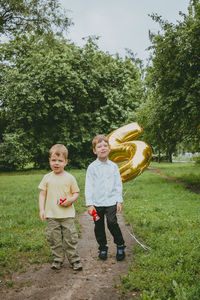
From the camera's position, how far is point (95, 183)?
12.5 feet

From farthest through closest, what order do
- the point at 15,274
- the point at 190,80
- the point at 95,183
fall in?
the point at 190,80, the point at 95,183, the point at 15,274

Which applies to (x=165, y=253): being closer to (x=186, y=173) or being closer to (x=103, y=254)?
(x=103, y=254)

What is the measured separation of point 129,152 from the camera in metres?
4.77

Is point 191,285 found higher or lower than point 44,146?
lower

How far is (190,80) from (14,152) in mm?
13761

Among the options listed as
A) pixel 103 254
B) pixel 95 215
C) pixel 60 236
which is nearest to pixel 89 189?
pixel 95 215

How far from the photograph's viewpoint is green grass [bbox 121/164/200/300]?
2877mm

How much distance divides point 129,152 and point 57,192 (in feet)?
5.78

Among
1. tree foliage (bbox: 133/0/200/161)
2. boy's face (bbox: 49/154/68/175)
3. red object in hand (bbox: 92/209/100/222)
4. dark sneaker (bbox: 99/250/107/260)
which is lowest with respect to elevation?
dark sneaker (bbox: 99/250/107/260)

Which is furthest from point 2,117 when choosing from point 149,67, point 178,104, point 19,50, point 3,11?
point 178,104

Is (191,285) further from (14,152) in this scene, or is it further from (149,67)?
(14,152)

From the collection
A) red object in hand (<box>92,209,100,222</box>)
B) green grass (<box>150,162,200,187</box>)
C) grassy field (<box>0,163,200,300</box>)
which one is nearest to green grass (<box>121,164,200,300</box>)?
grassy field (<box>0,163,200,300</box>)

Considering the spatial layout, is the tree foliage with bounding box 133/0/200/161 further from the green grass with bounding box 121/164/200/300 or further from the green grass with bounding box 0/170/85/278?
the green grass with bounding box 0/170/85/278

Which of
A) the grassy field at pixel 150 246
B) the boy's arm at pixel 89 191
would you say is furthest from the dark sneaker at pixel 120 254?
the boy's arm at pixel 89 191
